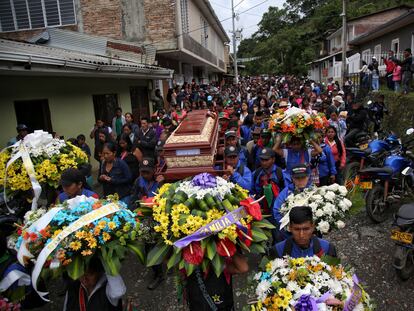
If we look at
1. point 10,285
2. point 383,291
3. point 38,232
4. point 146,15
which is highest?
point 146,15

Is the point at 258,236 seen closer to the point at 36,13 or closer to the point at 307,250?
the point at 307,250

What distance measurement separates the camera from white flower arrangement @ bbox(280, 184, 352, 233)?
3088 millimetres

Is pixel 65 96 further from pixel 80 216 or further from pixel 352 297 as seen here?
pixel 352 297

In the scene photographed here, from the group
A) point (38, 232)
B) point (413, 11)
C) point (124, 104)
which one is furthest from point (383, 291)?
point (413, 11)

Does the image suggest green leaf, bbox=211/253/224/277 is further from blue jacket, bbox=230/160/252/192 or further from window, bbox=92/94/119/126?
window, bbox=92/94/119/126

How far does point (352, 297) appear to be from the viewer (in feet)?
6.94

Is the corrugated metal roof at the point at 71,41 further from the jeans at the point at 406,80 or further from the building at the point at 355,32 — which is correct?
the building at the point at 355,32

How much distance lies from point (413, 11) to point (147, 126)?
11379 mm

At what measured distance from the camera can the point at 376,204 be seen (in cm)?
566

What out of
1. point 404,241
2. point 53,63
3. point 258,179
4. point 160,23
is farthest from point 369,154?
point 160,23

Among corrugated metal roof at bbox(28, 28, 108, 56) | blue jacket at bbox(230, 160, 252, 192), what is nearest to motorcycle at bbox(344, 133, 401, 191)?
blue jacket at bbox(230, 160, 252, 192)

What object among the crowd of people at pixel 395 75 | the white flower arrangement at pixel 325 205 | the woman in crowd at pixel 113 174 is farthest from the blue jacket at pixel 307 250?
the crowd of people at pixel 395 75

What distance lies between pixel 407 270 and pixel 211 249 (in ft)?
9.74

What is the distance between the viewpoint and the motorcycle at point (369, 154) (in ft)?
20.7
